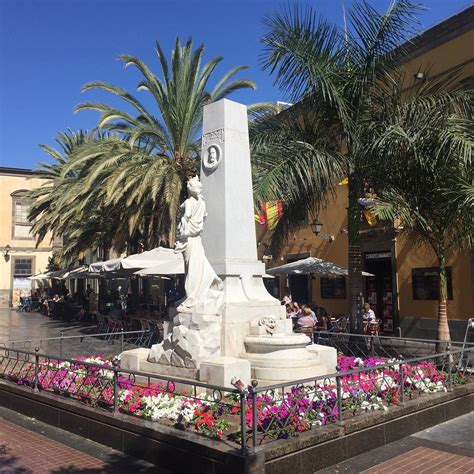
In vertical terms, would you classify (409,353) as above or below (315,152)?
below

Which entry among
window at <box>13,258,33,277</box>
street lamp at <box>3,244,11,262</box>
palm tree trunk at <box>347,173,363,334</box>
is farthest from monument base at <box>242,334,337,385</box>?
window at <box>13,258,33,277</box>

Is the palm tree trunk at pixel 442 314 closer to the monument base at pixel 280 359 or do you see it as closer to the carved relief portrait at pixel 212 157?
the monument base at pixel 280 359

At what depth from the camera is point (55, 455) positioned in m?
5.55

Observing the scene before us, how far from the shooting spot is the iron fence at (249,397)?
497cm

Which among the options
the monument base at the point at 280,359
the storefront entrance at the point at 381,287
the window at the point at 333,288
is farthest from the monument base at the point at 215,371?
the window at the point at 333,288

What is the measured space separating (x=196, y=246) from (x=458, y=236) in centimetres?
587

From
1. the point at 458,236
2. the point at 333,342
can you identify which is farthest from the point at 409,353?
the point at 458,236

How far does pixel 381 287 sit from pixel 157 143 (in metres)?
9.18

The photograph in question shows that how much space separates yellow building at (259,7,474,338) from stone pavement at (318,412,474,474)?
9364 mm

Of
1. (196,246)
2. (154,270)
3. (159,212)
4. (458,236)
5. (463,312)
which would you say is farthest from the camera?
(159,212)

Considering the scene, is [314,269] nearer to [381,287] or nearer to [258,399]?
[381,287]

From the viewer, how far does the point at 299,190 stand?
38.5 feet

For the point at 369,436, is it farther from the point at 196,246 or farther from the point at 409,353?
the point at 409,353

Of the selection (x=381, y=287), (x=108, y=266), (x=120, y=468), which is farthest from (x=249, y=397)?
(x=381, y=287)
